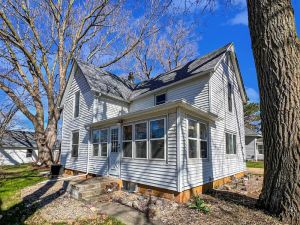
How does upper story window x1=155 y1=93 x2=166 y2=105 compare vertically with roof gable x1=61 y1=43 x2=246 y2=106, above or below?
below

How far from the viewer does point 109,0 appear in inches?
674

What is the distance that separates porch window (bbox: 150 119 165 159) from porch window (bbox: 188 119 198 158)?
0.95 m

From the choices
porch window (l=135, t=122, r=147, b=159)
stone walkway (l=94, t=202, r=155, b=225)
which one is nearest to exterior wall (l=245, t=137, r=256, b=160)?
porch window (l=135, t=122, r=147, b=159)

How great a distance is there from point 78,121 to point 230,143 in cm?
892

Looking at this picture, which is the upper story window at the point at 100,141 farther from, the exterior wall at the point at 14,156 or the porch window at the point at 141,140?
the exterior wall at the point at 14,156

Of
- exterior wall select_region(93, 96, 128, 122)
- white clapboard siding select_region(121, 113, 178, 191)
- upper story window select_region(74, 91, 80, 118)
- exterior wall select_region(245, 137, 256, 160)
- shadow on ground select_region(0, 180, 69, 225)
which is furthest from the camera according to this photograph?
exterior wall select_region(245, 137, 256, 160)

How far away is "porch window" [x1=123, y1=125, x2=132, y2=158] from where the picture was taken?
8789 mm

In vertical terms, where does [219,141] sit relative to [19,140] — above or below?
below

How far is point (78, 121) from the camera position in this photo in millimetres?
12781

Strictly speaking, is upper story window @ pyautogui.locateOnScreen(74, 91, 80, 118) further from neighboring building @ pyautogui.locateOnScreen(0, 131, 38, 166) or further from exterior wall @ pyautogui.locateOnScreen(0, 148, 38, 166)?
exterior wall @ pyautogui.locateOnScreen(0, 148, 38, 166)

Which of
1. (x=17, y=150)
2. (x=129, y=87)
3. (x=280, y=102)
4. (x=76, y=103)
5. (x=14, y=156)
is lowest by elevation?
(x=14, y=156)

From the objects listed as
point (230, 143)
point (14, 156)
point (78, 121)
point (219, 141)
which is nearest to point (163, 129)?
point (219, 141)

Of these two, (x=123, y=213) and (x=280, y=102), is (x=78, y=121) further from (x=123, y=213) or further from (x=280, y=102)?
(x=280, y=102)

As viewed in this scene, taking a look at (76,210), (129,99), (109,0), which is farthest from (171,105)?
(109,0)
